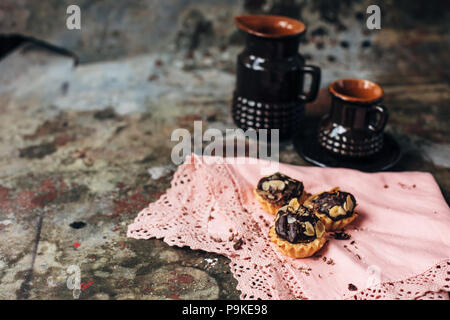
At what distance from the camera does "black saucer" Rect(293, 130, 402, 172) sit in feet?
3.95

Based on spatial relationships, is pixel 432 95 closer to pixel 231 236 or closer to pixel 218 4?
pixel 218 4

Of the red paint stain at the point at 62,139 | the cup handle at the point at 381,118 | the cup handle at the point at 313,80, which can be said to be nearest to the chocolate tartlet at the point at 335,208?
the cup handle at the point at 381,118

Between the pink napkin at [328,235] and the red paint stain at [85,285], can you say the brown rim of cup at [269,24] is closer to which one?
the pink napkin at [328,235]

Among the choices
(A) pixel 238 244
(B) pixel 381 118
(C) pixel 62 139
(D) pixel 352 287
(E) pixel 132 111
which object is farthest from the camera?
(E) pixel 132 111

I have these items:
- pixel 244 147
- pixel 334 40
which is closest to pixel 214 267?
pixel 244 147

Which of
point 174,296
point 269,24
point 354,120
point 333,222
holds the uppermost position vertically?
point 269,24

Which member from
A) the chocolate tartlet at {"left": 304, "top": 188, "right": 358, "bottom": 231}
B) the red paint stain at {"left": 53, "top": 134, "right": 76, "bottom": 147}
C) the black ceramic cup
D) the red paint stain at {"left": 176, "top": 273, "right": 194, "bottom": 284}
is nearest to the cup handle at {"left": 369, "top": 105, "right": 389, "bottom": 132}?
the black ceramic cup

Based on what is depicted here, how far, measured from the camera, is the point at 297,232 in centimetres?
93

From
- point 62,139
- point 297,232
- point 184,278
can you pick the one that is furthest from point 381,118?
point 62,139

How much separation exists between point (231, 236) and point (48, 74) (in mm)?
1237

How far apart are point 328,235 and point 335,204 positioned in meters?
0.07

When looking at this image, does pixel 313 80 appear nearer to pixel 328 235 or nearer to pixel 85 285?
pixel 328 235

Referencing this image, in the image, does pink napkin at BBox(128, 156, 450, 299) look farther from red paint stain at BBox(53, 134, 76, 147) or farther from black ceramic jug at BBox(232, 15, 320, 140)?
red paint stain at BBox(53, 134, 76, 147)

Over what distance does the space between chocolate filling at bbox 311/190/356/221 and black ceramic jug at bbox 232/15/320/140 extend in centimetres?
38
